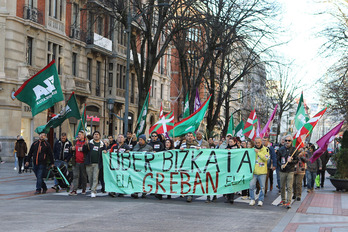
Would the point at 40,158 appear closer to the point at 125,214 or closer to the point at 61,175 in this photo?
the point at 61,175

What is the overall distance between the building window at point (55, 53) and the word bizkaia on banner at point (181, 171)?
2020cm

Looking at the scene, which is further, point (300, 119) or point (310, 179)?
point (310, 179)

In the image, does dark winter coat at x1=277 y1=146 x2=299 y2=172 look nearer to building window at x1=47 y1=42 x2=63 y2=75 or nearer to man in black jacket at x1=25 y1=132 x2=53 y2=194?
man in black jacket at x1=25 y1=132 x2=53 y2=194

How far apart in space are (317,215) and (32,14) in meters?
23.7

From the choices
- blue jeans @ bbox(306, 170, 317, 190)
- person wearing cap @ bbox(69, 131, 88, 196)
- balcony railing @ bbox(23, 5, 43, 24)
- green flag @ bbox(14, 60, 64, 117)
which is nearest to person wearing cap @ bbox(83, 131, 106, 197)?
person wearing cap @ bbox(69, 131, 88, 196)

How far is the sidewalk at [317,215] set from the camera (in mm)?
10867

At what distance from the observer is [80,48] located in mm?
38562

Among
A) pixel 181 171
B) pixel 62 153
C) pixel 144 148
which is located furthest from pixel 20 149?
pixel 181 171

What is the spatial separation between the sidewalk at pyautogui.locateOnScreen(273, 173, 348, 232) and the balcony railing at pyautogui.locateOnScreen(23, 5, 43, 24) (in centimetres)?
2006

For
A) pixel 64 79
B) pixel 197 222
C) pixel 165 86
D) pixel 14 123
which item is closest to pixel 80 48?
pixel 64 79

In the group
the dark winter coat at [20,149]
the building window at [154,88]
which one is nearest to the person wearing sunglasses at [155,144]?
the dark winter coat at [20,149]

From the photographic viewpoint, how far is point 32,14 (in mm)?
31969

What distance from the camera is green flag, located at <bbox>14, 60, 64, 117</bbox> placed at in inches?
609

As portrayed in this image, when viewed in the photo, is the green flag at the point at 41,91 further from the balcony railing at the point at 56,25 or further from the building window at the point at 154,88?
the building window at the point at 154,88
